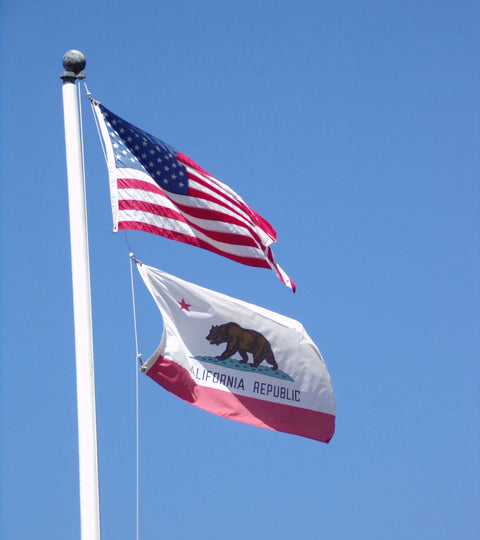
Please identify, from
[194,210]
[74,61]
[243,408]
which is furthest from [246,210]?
[74,61]

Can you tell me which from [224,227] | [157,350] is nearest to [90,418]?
[157,350]

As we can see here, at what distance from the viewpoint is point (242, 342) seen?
56.0ft

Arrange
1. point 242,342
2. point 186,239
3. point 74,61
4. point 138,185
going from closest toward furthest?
point 74,61
point 138,185
point 186,239
point 242,342

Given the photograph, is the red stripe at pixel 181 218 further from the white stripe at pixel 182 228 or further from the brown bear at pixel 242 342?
the brown bear at pixel 242 342

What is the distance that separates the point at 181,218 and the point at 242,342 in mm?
2253

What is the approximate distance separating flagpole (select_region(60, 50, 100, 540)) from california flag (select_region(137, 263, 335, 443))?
2.02m

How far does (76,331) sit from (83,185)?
1.96 metres

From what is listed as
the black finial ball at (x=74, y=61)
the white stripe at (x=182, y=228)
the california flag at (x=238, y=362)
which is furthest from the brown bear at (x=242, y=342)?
the black finial ball at (x=74, y=61)

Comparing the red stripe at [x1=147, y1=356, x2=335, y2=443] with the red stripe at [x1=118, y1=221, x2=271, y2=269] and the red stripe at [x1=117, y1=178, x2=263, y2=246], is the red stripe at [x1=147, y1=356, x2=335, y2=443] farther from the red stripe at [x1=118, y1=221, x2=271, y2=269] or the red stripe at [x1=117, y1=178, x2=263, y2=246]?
the red stripe at [x1=117, y1=178, x2=263, y2=246]

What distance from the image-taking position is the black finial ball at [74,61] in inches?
574

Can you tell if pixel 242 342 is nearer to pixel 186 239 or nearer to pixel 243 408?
pixel 243 408

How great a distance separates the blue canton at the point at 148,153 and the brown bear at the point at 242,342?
7.39 ft

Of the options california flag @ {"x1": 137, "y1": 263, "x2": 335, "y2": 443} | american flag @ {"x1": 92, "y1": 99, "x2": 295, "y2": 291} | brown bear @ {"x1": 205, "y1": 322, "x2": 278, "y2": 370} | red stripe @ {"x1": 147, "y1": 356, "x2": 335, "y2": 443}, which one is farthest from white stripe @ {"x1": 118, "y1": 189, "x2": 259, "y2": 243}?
red stripe @ {"x1": 147, "y1": 356, "x2": 335, "y2": 443}

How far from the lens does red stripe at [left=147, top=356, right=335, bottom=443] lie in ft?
52.5
